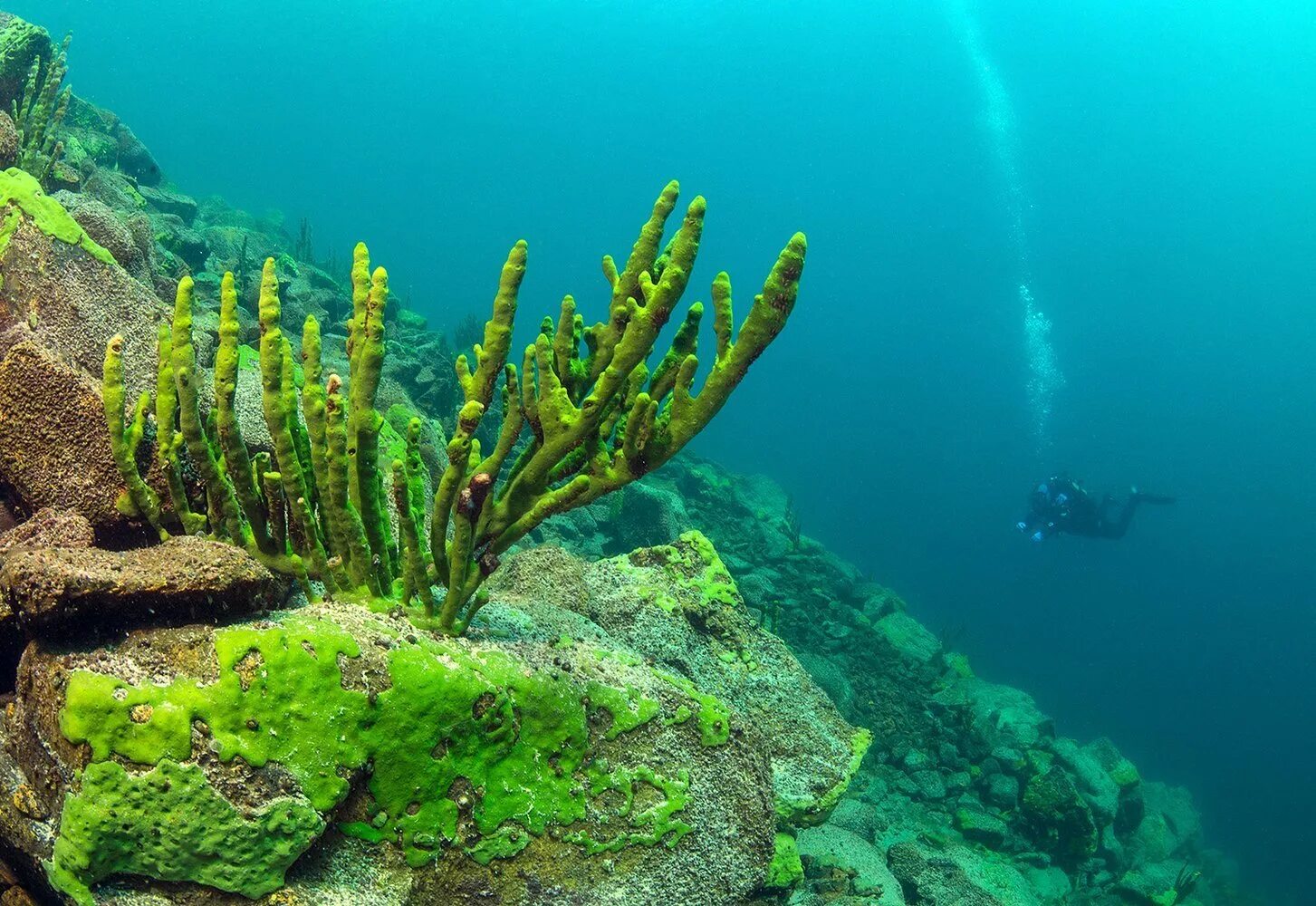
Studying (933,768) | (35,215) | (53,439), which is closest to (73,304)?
(35,215)

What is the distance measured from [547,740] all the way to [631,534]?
922 centimetres

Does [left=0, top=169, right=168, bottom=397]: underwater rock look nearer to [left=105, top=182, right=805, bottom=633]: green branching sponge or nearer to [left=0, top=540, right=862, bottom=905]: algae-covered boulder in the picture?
[left=105, top=182, right=805, bottom=633]: green branching sponge

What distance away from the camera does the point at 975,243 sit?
161250mm

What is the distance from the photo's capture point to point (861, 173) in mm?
171250

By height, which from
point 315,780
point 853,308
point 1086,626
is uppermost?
point 853,308

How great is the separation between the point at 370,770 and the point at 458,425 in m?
1.10

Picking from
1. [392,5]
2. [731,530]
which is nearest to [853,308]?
[392,5]

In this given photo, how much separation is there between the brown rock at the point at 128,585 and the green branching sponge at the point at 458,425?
383 mm

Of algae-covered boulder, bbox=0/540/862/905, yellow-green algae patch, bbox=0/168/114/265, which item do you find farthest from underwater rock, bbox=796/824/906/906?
yellow-green algae patch, bbox=0/168/114/265

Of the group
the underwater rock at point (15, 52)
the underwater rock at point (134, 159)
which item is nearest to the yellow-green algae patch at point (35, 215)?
the underwater rock at point (15, 52)

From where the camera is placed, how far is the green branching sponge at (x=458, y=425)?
2439 mm

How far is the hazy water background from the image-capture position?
69.3m

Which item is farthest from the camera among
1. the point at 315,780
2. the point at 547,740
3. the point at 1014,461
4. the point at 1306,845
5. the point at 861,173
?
the point at 861,173

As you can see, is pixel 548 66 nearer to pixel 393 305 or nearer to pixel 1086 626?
pixel 1086 626
